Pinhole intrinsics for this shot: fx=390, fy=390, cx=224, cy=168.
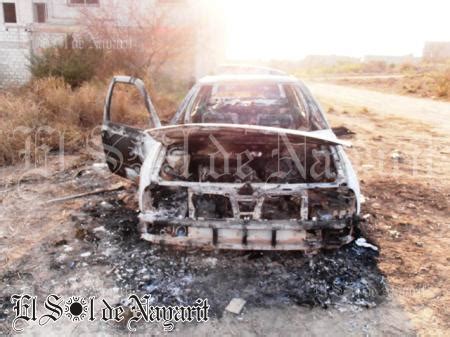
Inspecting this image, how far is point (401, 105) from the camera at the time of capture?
1280cm

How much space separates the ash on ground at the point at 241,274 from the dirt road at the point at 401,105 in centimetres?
686

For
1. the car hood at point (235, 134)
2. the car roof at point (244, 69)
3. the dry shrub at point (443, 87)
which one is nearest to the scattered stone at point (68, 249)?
the car hood at point (235, 134)

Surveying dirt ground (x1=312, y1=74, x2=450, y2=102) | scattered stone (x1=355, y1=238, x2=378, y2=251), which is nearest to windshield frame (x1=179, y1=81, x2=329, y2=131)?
scattered stone (x1=355, y1=238, x2=378, y2=251)

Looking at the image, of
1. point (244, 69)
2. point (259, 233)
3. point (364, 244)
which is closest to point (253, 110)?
point (244, 69)

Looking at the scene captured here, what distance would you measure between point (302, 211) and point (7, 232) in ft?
9.67


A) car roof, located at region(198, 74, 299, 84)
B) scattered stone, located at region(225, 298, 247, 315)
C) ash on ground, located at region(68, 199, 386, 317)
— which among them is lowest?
scattered stone, located at region(225, 298, 247, 315)

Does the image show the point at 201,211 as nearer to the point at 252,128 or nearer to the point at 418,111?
the point at 252,128

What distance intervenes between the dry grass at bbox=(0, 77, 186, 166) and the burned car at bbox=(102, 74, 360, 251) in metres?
3.25

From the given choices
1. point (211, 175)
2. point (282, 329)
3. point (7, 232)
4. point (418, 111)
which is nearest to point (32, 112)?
point (7, 232)

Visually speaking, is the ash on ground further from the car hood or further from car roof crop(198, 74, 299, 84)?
car roof crop(198, 74, 299, 84)

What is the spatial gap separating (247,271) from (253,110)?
7.73ft

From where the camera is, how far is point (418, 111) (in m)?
11.5

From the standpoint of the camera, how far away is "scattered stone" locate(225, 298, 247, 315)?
2.70m

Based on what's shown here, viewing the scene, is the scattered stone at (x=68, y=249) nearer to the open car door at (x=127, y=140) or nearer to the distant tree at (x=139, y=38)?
the open car door at (x=127, y=140)
